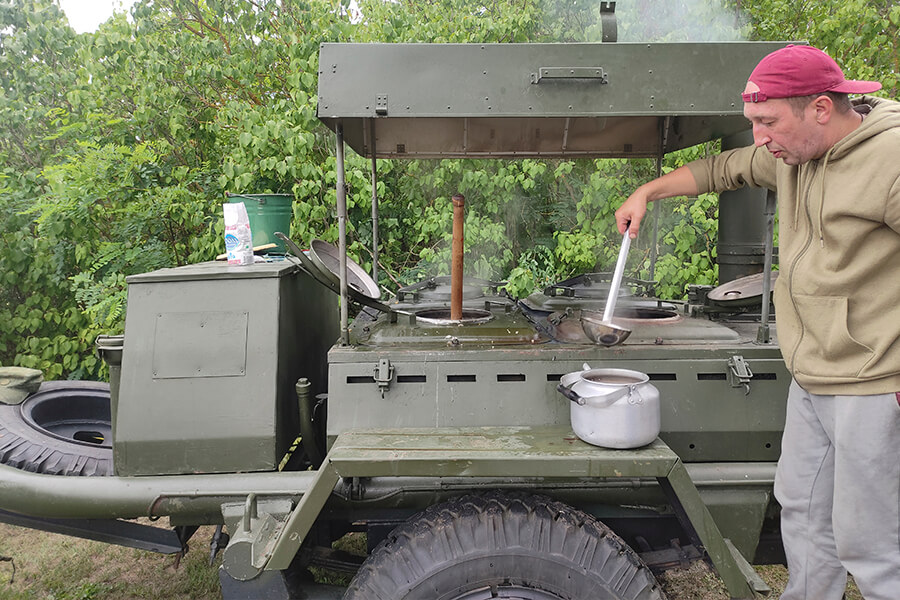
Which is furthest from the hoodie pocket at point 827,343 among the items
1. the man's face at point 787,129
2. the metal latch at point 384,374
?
the metal latch at point 384,374

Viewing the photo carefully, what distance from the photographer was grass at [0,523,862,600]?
3586mm

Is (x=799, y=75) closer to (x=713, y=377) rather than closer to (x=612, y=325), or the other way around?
(x=612, y=325)

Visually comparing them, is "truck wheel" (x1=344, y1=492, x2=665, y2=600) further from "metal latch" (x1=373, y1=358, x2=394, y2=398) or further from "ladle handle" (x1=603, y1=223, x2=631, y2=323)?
"ladle handle" (x1=603, y1=223, x2=631, y2=323)

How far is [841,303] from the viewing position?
200cm

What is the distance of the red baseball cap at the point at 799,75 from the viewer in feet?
6.38

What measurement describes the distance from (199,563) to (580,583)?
2.73 m

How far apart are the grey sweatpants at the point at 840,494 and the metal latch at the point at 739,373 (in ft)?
0.80

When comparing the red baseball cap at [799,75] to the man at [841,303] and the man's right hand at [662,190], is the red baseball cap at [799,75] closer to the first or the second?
the man at [841,303]

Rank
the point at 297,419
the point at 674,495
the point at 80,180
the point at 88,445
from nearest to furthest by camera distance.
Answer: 1. the point at 674,495
2. the point at 297,419
3. the point at 88,445
4. the point at 80,180

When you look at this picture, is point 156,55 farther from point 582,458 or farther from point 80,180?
point 582,458

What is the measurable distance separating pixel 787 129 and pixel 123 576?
4.17m

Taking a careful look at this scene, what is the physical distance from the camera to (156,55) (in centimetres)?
642

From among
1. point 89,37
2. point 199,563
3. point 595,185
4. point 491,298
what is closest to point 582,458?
point 491,298

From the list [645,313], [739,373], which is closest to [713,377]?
[739,373]
